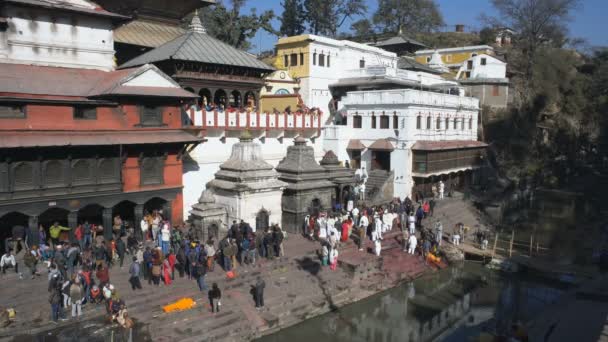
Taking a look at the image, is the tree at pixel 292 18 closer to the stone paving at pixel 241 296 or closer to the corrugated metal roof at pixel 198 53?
the corrugated metal roof at pixel 198 53

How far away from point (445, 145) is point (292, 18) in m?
27.2

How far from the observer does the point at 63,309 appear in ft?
45.6

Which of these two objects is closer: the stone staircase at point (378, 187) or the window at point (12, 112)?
the window at point (12, 112)

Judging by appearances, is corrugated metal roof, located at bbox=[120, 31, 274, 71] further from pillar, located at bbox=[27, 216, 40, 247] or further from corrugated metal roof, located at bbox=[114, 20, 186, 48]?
pillar, located at bbox=[27, 216, 40, 247]

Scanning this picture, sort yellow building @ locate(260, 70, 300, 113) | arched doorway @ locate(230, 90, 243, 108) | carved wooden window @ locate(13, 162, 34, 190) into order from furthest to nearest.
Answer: yellow building @ locate(260, 70, 300, 113), arched doorway @ locate(230, 90, 243, 108), carved wooden window @ locate(13, 162, 34, 190)

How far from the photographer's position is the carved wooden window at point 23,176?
17.4 meters

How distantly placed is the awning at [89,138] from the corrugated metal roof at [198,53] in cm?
543

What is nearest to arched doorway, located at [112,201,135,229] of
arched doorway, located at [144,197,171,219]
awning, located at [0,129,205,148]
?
arched doorway, located at [144,197,171,219]

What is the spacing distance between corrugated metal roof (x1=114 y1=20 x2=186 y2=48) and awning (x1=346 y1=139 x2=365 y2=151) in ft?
45.5

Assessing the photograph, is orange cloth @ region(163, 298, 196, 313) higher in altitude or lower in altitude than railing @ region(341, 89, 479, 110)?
lower

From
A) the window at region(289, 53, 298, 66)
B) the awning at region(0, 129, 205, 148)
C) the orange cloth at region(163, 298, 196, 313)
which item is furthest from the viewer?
the window at region(289, 53, 298, 66)

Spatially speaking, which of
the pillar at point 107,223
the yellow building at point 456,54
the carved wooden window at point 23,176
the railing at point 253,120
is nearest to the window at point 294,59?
the railing at point 253,120

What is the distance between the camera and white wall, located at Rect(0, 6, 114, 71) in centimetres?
2125

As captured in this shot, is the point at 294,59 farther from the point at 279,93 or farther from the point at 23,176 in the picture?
the point at 23,176
